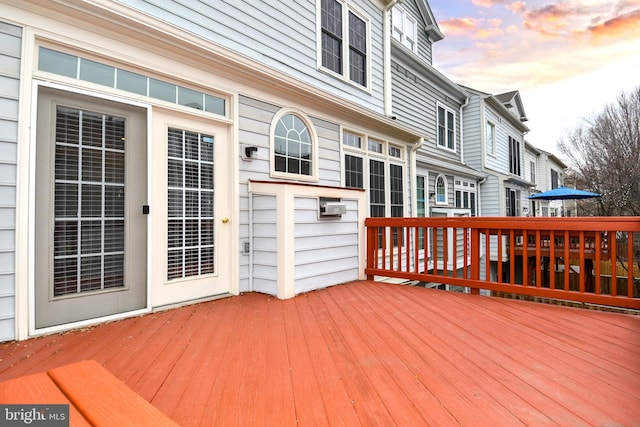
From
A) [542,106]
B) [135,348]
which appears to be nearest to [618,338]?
[135,348]

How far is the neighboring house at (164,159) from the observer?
230cm

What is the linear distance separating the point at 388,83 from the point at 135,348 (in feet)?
19.2

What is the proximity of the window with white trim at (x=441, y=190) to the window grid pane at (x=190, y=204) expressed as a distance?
6.95 m

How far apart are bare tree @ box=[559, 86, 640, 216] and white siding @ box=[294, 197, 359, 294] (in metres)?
12.2

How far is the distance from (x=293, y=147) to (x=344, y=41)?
227cm

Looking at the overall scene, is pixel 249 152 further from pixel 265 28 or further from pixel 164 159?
pixel 265 28

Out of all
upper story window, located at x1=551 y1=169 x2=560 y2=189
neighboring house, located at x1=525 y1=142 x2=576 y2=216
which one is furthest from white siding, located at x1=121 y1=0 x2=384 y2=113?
upper story window, located at x1=551 y1=169 x2=560 y2=189

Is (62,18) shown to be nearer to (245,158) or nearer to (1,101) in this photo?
(1,101)

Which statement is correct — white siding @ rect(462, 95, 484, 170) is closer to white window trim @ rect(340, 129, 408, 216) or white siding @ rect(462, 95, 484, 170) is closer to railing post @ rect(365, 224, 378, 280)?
white window trim @ rect(340, 129, 408, 216)

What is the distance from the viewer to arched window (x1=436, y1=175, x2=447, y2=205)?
8.82 m

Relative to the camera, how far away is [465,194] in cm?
1043

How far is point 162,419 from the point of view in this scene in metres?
0.96

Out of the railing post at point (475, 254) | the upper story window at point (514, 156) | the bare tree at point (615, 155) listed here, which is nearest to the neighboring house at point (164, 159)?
the railing post at point (475, 254)

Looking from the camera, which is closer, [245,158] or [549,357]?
[549,357]
